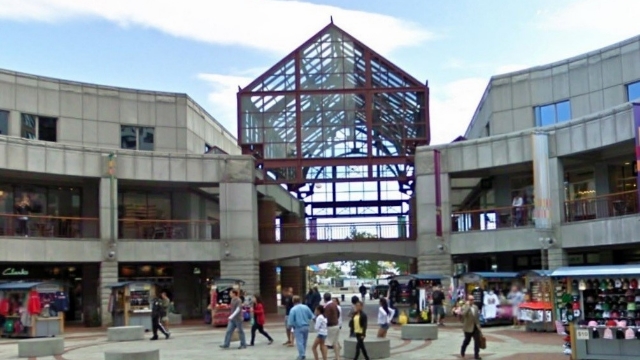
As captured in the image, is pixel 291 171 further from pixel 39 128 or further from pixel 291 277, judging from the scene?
pixel 39 128

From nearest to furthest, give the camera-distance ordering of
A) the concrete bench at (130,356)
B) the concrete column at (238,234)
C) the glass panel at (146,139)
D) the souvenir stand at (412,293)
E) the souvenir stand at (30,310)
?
the concrete bench at (130,356)
the souvenir stand at (30,310)
the souvenir stand at (412,293)
the concrete column at (238,234)
the glass panel at (146,139)

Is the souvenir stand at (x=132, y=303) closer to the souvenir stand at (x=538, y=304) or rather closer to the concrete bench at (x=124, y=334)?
the concrete bench at (x=124, y=334)

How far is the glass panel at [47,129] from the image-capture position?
40.4m

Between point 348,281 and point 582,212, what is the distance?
96165 millimetres

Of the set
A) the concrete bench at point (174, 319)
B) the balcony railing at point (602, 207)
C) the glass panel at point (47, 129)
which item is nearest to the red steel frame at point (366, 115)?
the concrete bench at point (174, 319)

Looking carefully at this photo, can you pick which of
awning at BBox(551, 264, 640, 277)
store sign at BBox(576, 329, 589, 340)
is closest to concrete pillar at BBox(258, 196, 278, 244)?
awning at BBox(551, 264, 640, 277)

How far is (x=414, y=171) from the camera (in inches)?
1602

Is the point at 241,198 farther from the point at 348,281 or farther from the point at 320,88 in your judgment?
the point at 348,281

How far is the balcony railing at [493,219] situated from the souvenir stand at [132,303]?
46.2 ft

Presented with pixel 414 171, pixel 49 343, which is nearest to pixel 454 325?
pixel 414 171

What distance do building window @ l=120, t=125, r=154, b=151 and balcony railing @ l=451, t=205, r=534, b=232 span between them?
16146mm

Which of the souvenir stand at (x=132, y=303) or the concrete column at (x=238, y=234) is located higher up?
the concrete column at (x=238, y=234)

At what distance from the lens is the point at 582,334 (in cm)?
1869

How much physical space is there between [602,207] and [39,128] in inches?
1024
